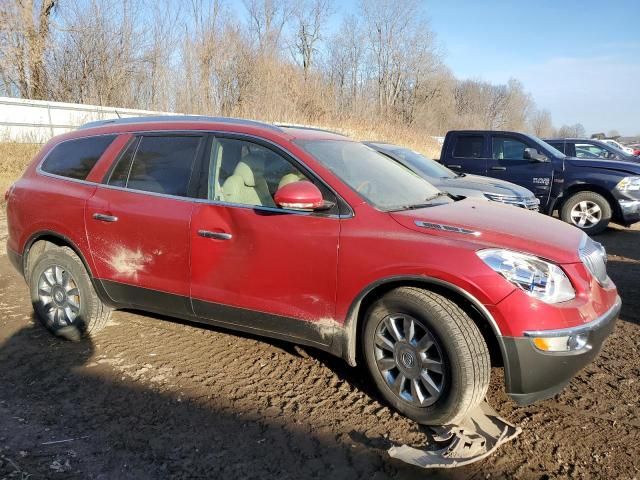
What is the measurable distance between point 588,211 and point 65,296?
847 centimetres

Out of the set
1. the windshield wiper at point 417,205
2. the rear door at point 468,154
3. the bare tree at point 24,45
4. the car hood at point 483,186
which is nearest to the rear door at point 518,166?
the rear door at point 468,154

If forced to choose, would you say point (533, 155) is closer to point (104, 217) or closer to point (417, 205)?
point (417, 205)

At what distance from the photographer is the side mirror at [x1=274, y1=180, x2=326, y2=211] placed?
9.70 feet

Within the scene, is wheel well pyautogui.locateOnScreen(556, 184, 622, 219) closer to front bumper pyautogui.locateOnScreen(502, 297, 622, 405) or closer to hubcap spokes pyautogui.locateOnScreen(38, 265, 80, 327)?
front bumper pyautogui.locateOnScreen(502, 297, 622, 405)

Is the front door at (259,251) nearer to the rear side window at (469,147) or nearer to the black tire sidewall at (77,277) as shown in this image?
the black tire sidewall at (77,277)

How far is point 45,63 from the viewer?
695 inches

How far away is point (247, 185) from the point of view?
3.44 metres

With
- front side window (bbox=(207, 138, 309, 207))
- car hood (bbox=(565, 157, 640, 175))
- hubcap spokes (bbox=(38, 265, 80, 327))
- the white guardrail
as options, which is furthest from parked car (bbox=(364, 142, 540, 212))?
the white guardrail

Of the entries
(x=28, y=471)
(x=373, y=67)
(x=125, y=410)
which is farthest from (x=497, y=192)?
(x=373, y=67)

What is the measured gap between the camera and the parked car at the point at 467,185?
712 centimetres

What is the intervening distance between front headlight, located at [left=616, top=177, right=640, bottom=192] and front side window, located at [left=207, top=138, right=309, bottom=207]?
7411mm

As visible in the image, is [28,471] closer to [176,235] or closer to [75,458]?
[75,458]

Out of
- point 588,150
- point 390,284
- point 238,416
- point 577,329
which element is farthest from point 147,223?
point 588,150

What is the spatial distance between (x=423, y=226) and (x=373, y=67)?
150ft
